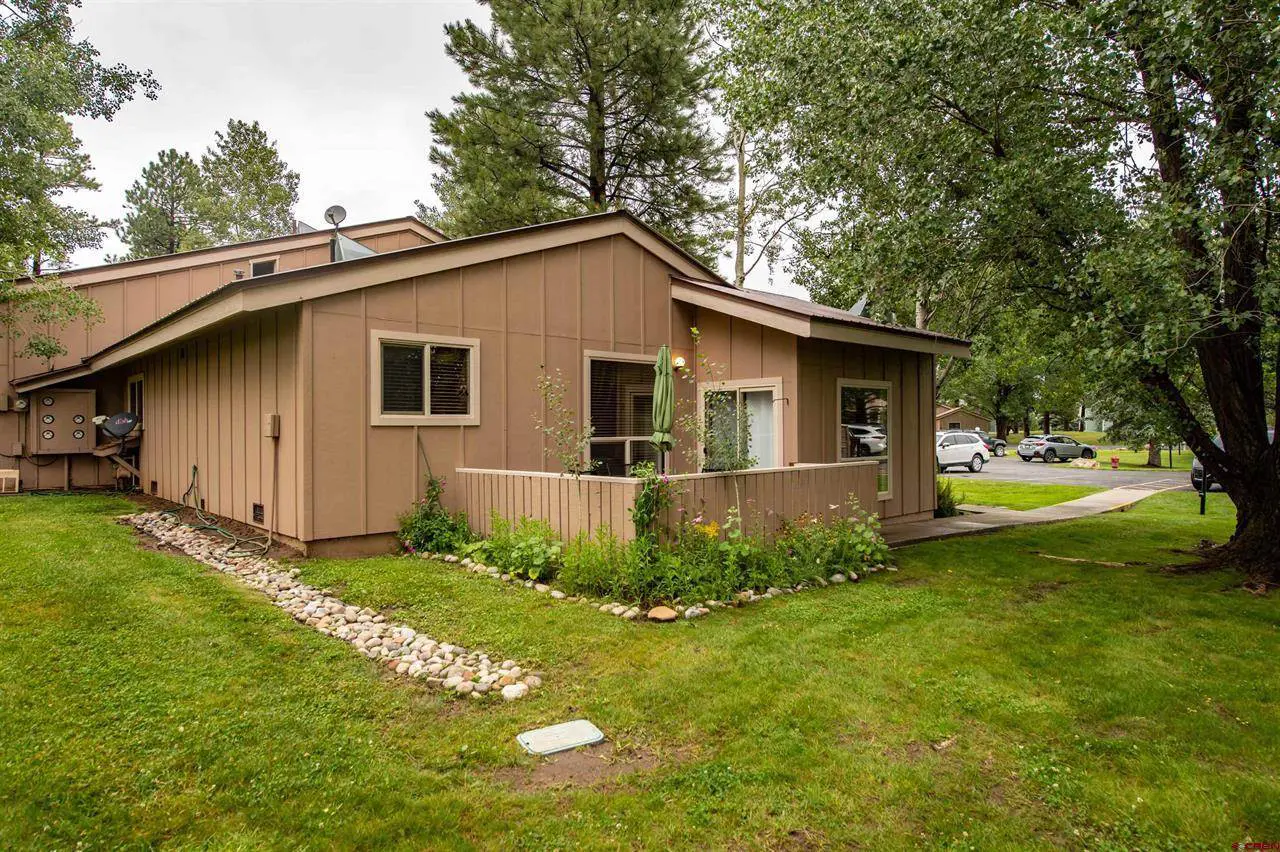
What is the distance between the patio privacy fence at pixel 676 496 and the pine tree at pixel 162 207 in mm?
30853

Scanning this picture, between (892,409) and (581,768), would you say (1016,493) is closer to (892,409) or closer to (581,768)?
(892,409)

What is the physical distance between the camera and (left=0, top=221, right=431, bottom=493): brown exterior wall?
1241 centimetres

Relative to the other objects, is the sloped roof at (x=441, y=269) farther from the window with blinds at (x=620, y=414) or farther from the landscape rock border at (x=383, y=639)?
the landscape rock border at (x=383, y=639)

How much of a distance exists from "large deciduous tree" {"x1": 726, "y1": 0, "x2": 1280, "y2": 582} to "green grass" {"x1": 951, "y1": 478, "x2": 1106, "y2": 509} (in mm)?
6350

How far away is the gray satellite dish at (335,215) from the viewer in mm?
9265

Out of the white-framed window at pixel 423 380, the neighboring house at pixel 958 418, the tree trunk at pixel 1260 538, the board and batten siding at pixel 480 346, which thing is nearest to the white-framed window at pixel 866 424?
the board and batten siding at pixel 480 346

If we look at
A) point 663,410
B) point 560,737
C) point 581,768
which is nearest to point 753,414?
point 663,410

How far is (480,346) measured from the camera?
7656 millimetres

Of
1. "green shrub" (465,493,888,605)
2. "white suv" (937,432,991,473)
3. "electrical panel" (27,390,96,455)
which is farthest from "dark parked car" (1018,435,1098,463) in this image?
"electrical panel" (27,390,96,455)

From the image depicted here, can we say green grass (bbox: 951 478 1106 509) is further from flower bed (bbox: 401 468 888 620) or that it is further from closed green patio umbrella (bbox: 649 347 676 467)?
closed green patio umbrella (bbox: 649 347 676 467)

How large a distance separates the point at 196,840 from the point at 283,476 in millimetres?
5206

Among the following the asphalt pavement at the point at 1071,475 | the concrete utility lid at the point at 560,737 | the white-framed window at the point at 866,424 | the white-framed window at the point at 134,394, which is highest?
the white-framed window at the point at 134,394

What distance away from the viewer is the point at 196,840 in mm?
2324

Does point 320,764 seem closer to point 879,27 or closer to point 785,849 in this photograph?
point 785,849
